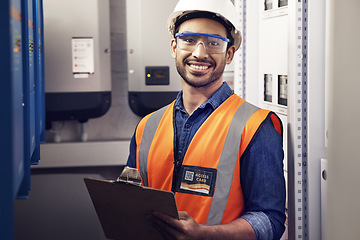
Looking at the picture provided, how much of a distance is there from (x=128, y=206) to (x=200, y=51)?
683 mm

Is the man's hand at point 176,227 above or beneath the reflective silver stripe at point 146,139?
beneath

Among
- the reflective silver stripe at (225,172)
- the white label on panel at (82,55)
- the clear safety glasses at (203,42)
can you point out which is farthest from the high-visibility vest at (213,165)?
the white label on panel at (82,55)

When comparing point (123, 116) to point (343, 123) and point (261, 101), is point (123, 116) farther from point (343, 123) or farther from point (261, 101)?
point (343, 123)

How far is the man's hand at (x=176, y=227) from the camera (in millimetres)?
1453

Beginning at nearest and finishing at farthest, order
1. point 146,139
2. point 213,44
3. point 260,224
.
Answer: point 260,224, point 213,44, point 146,139

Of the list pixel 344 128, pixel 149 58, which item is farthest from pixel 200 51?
pixel 149 58

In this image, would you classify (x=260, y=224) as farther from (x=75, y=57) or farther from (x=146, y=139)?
(x=75, y=57)

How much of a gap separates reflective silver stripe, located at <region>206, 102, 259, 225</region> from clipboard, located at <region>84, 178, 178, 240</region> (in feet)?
0.84

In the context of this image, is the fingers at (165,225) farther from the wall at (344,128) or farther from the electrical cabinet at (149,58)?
the electrical cabinet at (149,58)

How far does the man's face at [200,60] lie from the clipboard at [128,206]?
60 cm

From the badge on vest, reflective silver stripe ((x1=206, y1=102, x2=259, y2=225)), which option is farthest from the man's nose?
the badge on vest

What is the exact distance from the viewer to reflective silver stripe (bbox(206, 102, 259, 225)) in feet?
5.57

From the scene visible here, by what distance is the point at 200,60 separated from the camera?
1812mm

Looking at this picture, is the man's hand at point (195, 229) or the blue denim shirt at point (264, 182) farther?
the blue denim shirt at point (264, 182)
